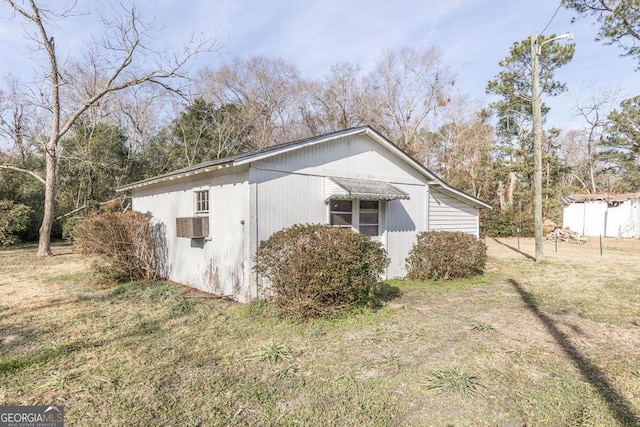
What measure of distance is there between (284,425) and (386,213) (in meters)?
5.95

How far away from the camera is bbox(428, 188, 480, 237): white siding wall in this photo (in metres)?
9.29

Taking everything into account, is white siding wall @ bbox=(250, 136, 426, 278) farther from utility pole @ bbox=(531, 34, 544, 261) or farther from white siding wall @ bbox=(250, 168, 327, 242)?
utility pole @ bbox=(531, 34, 544, 261)

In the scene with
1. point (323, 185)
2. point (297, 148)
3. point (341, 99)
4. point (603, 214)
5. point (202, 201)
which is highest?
point (341, 99)

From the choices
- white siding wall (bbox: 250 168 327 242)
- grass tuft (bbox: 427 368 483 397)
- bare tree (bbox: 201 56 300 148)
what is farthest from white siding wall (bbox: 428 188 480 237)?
bare tree (bbox: 201 56 300 148)

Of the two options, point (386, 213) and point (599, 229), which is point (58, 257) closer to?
point (386, 213)

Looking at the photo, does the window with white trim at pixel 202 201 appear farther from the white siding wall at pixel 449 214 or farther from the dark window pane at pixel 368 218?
the white siding wall at pixel 449 214

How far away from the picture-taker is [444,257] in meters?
7.99

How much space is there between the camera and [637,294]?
666 centimetres

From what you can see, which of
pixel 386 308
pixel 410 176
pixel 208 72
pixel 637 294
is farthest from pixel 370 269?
pixel 208 72

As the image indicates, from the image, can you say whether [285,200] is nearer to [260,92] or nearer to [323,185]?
[323,185]

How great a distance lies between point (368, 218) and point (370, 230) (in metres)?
0.29

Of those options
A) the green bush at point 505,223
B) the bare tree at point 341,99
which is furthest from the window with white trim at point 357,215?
the bare tree at point 341,99

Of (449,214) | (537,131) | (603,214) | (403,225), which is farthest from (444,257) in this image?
(603,214)

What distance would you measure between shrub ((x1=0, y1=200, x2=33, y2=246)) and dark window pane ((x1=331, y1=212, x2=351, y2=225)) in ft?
51.2
